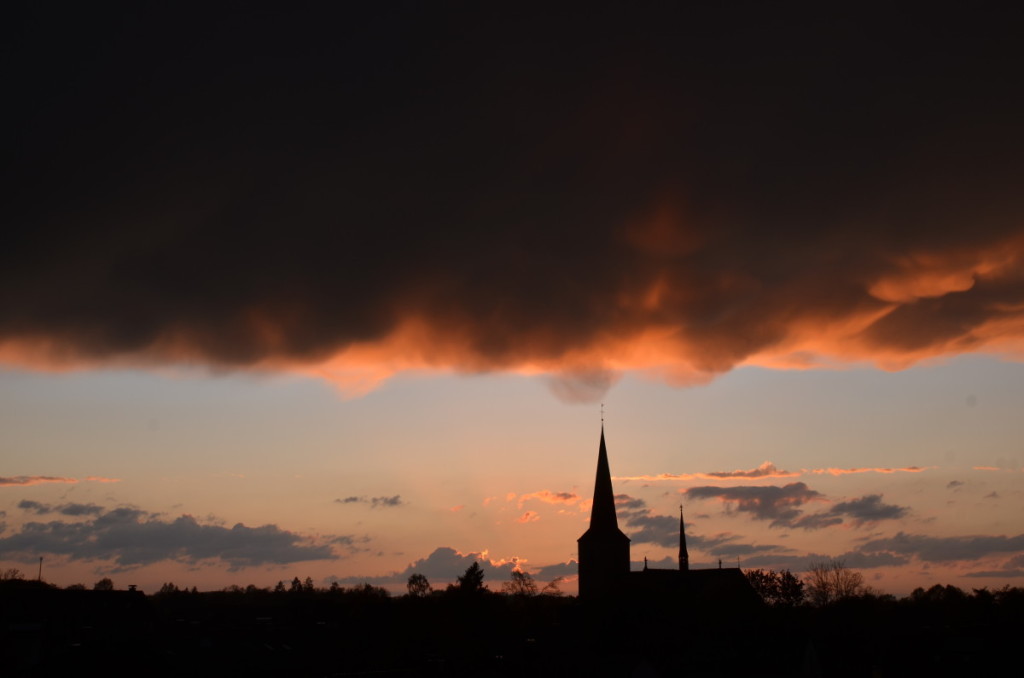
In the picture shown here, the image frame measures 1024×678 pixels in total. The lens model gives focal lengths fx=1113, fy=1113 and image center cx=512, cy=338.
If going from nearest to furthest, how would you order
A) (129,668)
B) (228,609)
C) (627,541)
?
1. (129,668)
2. (228,609)
3. (627,541)

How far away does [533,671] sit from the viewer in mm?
102312

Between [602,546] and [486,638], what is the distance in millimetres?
45808

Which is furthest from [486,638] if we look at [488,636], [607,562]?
[607,562]

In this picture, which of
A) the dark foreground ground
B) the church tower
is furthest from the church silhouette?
the dark foreground ground

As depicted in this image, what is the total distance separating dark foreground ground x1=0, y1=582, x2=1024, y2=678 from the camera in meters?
94.6

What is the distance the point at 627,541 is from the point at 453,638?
55772mm

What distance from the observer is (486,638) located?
394 feet

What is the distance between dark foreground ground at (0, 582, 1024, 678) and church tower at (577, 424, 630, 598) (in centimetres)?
795

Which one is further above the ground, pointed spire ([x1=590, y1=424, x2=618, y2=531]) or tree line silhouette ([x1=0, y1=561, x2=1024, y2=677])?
pointed spire ([x1=590, y1=424, x2=618, y2=531])

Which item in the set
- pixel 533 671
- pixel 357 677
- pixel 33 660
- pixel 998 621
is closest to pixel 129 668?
pixel 33 660

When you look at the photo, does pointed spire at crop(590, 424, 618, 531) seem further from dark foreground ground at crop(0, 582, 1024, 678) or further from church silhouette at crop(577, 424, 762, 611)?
dark foreground ground at crop(0, 582, 1024, 678)

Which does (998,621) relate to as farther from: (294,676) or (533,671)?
(294,676)

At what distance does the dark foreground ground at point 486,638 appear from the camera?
9456 centimetres

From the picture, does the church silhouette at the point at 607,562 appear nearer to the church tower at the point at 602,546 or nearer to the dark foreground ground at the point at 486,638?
the church tower at the point at 602,546
